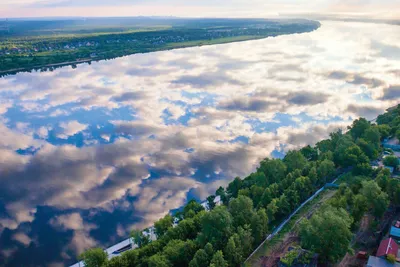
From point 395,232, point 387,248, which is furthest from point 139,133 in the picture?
point 387,248

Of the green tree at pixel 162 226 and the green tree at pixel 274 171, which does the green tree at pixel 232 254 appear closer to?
the green tree at pixel 162 226

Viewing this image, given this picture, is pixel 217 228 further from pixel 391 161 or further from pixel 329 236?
pixel 391 161

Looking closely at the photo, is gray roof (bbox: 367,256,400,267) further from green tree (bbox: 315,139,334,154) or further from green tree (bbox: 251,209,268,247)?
green tree (bbox: 315,139,334,154)

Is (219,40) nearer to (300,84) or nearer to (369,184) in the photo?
(300,84)

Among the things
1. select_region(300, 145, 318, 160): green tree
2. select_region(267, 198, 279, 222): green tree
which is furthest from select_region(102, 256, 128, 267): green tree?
select_region(300, 145, 318, 160): green tree

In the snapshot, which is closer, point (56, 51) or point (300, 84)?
point (300, 84)

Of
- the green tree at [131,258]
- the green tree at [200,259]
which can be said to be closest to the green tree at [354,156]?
the green tree at [200,259]

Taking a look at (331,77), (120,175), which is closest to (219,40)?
(331,77)
